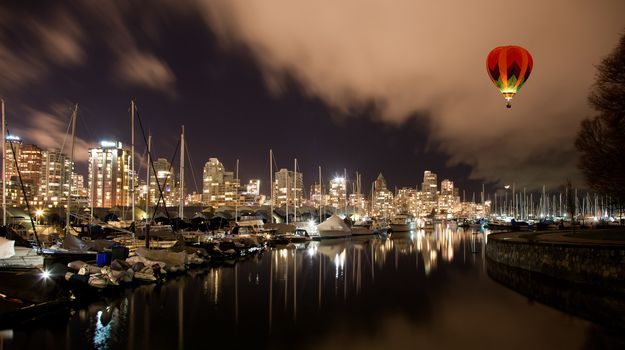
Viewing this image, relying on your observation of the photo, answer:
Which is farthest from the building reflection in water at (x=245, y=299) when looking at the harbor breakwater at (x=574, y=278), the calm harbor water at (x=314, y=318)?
the harbor breakwater at (x=574, y=278)

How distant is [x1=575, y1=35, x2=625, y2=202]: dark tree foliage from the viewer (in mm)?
30281

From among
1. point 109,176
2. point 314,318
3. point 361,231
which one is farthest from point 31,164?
point 314,318

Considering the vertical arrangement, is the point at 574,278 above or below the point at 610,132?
below

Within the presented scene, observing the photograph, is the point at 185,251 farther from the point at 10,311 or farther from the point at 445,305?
the point at 445,305

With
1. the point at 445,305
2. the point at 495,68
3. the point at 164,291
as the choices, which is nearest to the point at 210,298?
the point at 164,291

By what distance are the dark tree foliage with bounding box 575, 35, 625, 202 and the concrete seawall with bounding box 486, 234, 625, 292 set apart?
7267mm

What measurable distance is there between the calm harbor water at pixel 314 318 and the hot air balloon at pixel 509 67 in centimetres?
1435

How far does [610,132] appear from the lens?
3112cm

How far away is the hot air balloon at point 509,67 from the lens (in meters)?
31.6

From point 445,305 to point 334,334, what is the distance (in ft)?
27.5

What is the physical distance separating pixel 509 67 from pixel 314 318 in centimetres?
2356

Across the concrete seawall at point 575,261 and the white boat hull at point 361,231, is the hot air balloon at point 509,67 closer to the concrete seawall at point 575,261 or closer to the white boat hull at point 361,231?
the concrete seawall at point 575,261

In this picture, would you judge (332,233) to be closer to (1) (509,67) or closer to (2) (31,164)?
(1) (509,67)

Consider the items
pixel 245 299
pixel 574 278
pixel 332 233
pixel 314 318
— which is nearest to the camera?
pixel 314 318
